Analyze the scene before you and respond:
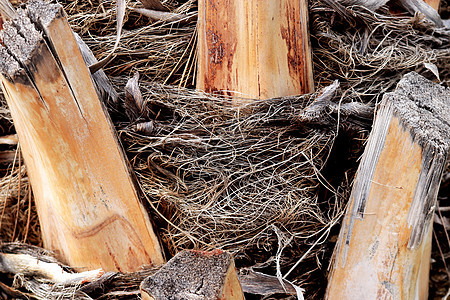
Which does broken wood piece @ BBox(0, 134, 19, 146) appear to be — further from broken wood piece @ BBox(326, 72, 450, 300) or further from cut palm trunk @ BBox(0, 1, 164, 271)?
broken wood piece @ BBox(326, 72, 450, 300)

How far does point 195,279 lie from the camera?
78 cm

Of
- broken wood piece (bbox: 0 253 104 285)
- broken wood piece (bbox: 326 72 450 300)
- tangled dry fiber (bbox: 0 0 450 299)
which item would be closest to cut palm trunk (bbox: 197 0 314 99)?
tangled dry fiber (bbox: 0 0 450 299)

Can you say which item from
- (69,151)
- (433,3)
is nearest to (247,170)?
(69,151)

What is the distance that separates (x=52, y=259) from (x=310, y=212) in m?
0.62

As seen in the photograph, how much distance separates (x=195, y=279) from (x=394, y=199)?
425 mm

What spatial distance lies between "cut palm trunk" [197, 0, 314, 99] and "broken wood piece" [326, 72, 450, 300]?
245mm

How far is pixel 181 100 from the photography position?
111 cm

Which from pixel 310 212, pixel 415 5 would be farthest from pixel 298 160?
pixel 415 5

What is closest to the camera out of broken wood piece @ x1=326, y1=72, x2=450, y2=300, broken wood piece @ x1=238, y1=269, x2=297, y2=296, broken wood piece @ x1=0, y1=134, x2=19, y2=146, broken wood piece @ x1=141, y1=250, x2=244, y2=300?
broken wood piece @ x1=141, y1=250, x2=244, y2=300

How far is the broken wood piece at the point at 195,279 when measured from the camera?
754mm

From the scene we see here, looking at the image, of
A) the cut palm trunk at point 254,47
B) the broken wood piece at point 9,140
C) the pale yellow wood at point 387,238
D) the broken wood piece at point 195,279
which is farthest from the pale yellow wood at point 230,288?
the broken wood piece at point 9,140

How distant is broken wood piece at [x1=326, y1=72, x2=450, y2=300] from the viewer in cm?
87

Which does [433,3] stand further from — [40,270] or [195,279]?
[40,270]

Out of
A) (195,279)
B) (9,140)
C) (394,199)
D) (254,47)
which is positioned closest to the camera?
(195,279)
